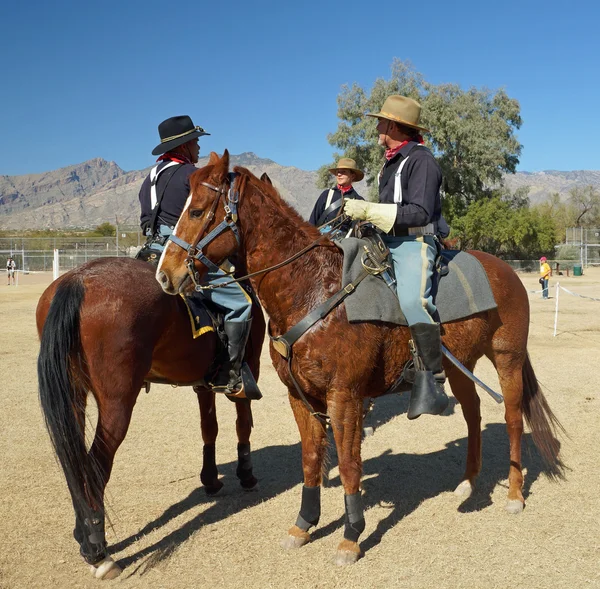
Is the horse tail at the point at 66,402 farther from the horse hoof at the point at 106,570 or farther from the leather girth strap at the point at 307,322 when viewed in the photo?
the leather girth strap at the point at 307,322

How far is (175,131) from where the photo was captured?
5.26m

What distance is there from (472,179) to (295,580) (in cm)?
4821

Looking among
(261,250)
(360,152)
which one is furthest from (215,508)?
(360,152)

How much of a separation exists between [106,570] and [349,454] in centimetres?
182

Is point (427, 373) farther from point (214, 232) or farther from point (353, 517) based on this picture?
point (214, 232)

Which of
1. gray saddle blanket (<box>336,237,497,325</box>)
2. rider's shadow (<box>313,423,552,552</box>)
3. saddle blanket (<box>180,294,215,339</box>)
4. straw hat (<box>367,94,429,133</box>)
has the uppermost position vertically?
straw hat (<box>367,94,429,133</box>)

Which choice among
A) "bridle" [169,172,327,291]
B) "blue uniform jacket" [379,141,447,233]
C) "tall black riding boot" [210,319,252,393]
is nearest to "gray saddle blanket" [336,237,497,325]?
"blue uniform jacket" [379,141,447,233]

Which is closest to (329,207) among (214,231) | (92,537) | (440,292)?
(440,292)

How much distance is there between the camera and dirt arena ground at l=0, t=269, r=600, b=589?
155 inches

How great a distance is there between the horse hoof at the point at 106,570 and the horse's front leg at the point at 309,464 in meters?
1.20

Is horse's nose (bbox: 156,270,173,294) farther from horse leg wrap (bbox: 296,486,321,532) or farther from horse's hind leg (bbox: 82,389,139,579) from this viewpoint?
horse leg wrap (bbox: 296,486,321,532)

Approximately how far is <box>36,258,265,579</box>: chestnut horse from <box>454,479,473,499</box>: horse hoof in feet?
9.72

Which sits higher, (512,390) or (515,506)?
(512,390)

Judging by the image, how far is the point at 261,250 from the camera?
13.4 feet
